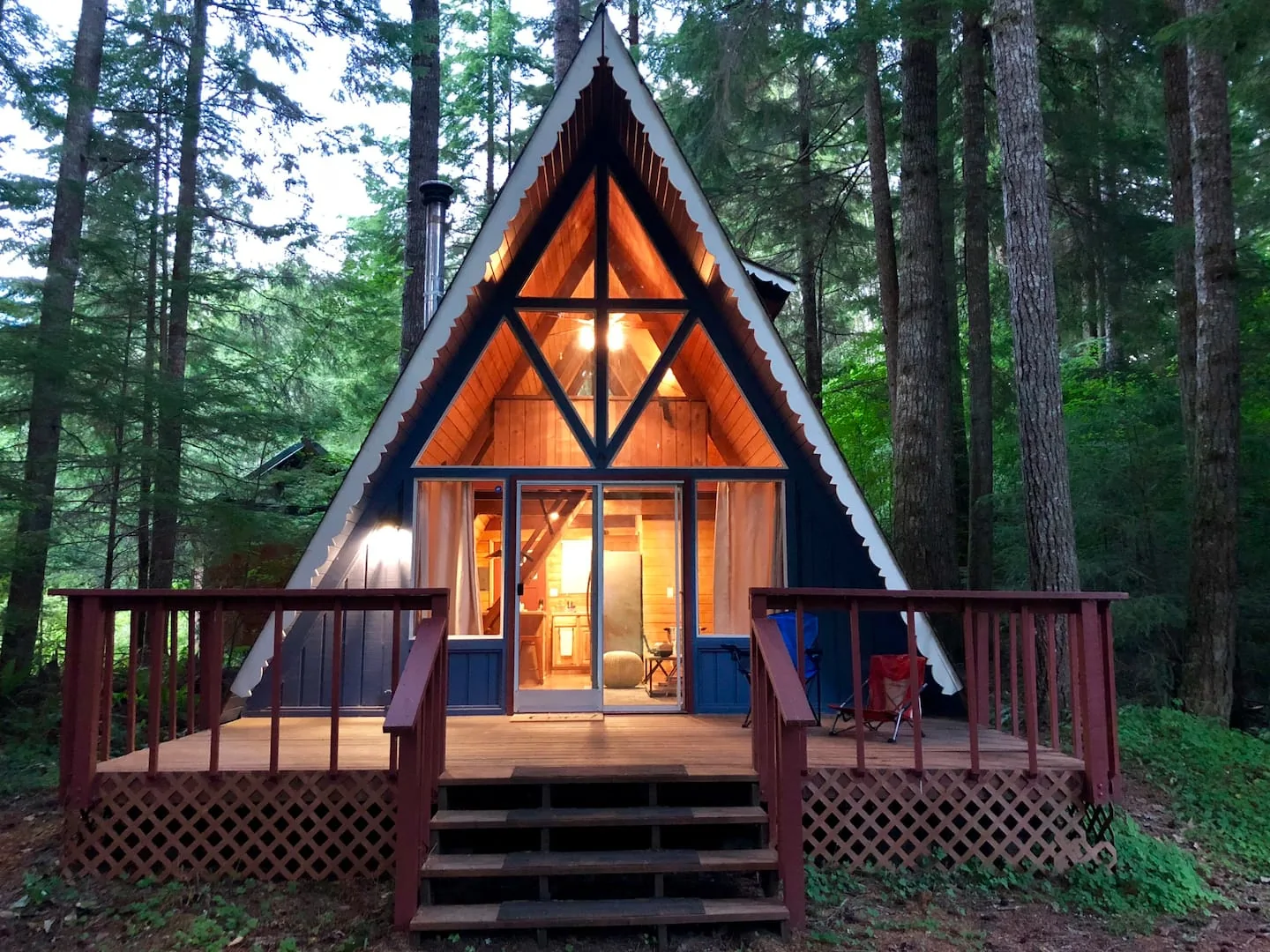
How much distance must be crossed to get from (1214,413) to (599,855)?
Result: 20.6 ft

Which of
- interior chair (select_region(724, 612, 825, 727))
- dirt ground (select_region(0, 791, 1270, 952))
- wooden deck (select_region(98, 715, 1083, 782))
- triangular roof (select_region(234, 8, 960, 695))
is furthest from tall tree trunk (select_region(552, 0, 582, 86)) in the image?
dirt ground (select_region(0, 791, 1270, 952))

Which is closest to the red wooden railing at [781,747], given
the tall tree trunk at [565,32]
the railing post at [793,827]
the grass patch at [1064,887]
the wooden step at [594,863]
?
the railing post at [793,827]

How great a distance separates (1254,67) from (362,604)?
9294 millimetres

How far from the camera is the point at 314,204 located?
12.1m

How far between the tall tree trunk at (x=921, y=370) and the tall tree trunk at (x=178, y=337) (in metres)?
7.27

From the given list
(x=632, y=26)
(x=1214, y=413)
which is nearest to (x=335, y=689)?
(x=1214, y=413)

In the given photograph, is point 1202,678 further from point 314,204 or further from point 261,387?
point 314,204

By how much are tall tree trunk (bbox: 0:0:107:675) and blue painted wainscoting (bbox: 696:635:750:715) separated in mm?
5817

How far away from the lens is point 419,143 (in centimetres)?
1045

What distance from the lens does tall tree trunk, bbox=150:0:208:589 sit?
325 inches

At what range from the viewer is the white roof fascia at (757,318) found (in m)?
6.07

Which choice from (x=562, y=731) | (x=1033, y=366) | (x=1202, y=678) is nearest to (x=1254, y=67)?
(x=1033, y=366)

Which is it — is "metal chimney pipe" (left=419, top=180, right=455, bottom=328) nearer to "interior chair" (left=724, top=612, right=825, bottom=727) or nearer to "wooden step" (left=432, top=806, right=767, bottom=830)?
"interior chair" (left=724, top=612, right=825, bottom=727)

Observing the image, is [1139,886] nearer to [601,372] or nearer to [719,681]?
[719,681]
